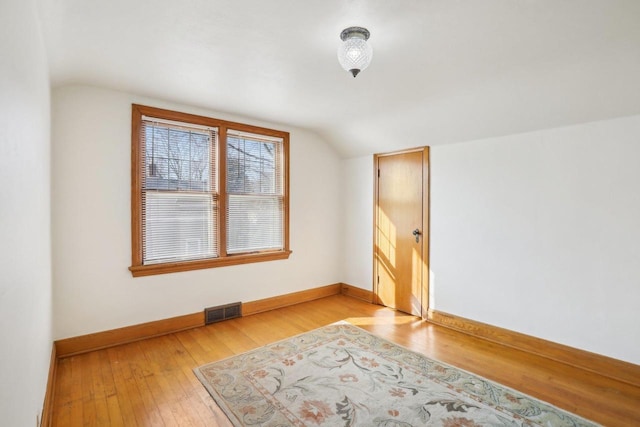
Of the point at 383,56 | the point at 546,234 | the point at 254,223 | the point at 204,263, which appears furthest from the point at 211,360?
the point at 546,234

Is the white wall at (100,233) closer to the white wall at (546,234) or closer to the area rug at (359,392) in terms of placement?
the area rug at (359,392)

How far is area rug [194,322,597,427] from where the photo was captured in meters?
2.00

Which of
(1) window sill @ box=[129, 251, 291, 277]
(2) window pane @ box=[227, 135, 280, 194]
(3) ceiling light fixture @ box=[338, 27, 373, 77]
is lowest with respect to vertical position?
(1) window sill @ box=[129, 251, 291, 277]

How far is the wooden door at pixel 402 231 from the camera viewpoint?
386 cm

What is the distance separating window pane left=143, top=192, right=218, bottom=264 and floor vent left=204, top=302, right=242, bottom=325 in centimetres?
62

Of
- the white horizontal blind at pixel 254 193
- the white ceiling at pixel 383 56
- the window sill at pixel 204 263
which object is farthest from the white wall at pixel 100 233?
the white horizontal blind at pixel 254 193

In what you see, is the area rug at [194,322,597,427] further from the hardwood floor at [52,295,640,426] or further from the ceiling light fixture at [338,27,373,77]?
the ceiling light fixture at [338,27,373,77]

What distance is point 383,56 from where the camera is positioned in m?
2.22

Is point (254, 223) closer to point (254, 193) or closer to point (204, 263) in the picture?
point (254, 193)

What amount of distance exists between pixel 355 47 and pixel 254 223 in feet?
8.65

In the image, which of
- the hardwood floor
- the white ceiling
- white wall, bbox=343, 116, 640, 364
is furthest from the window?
white wall, bbox=343, 116, 640, 364

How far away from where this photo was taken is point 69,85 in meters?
2.78

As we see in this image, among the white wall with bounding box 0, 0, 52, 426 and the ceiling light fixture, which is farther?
the ceiling light fixture

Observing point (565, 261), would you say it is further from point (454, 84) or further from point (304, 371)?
point (304, 371)
